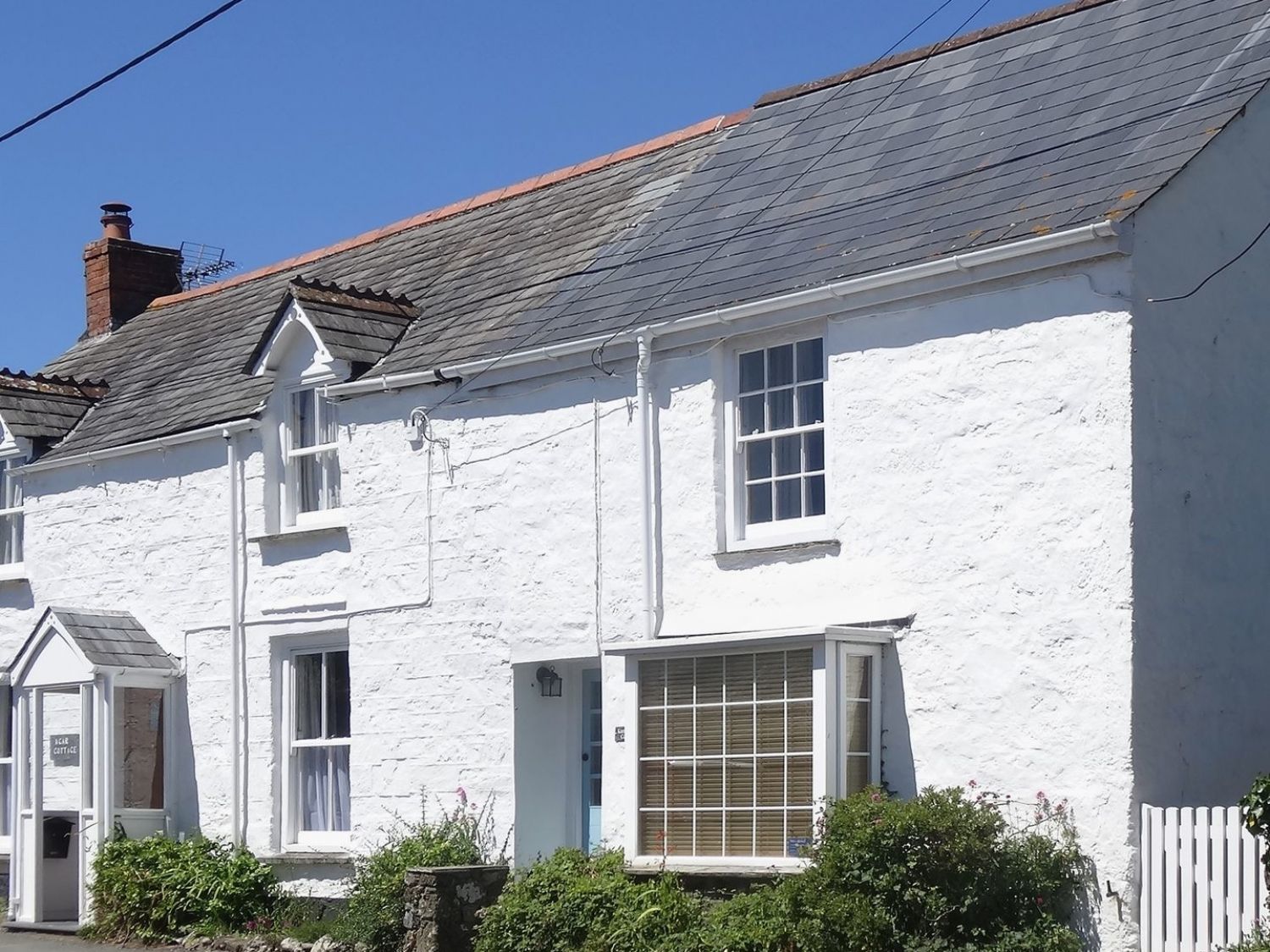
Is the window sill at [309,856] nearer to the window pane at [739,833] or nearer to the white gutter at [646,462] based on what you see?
the white gutter at [646,462]

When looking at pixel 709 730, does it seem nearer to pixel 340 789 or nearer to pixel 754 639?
pixel 754 639

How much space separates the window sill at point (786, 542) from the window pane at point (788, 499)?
186mm

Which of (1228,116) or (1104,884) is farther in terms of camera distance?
(1228,116)

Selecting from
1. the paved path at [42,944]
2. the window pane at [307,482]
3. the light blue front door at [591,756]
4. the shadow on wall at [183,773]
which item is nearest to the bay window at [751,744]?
the light blue front door at [591,756]

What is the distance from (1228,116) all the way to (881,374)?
2997 millimetres

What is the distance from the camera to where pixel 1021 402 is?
1301 centimetres

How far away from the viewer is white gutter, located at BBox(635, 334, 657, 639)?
15148mm

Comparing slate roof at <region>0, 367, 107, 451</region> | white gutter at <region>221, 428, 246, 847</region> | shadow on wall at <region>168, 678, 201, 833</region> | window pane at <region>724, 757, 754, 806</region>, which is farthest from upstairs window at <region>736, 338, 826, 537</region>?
slate roof at <region>0, 367, 107, 451</region>

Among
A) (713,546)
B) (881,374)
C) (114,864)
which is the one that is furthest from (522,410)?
(114,864)

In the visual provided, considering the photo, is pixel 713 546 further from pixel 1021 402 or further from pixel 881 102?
pixel 881 102

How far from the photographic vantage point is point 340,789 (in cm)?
1791

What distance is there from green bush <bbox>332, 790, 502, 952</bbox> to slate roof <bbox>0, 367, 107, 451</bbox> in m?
7.31

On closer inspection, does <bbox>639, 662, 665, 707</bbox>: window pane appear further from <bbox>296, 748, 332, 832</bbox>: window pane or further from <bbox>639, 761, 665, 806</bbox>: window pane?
<bbox>296, 748, 332, 832</bbox>: window pane

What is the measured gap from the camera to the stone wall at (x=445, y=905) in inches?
559
